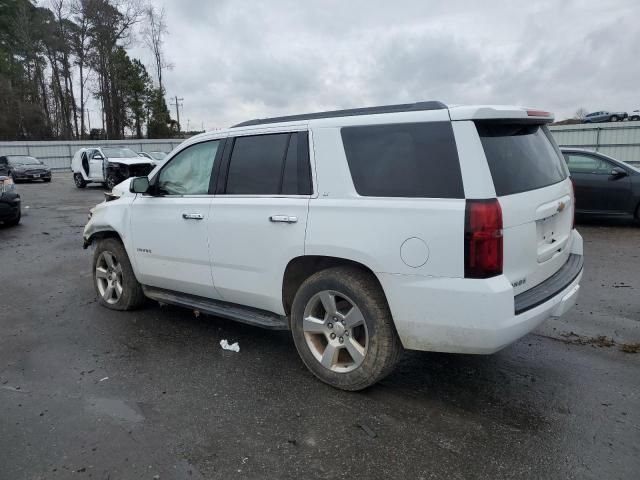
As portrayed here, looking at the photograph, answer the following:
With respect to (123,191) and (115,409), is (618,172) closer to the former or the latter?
(123,191)

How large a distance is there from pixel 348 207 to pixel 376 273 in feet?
1.54

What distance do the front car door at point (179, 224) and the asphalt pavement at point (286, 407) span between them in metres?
0.56

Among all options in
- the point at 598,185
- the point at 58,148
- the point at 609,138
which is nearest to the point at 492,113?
the point at 598,185

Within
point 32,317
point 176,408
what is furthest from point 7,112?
point 176,408

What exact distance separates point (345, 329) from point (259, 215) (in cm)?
106

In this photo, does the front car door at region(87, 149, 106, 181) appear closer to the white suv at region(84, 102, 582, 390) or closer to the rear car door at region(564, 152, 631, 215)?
the rear car door at region(564, 152, 631, 215)

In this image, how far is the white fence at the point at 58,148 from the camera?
37.2m

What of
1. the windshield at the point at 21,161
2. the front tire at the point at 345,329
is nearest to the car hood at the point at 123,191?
the front tire at the point at 345,329

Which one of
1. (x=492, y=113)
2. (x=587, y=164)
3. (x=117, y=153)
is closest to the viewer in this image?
(x=492, y=113)

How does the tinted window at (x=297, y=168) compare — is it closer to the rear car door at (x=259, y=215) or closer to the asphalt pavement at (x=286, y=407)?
the rear car door at (x=259, y=215)

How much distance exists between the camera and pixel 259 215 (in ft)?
12.0

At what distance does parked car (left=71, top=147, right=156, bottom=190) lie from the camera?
65.5 ft

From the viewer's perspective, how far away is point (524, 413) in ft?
10.2

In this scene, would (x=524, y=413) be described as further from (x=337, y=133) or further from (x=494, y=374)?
(x=337, y=133)
